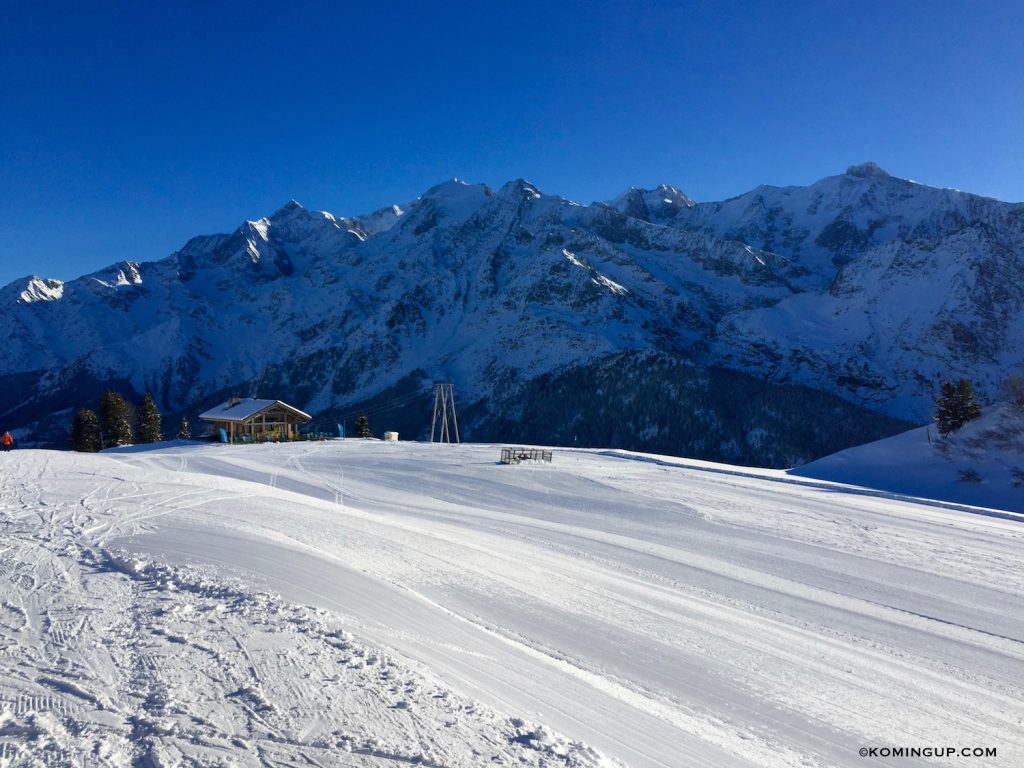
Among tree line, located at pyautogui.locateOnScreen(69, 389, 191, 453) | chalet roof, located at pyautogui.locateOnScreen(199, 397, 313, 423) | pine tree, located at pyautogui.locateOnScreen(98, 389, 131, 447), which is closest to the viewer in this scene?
tree line, located at pyautogui.locateOnScreen(69, 389, 191, 453)

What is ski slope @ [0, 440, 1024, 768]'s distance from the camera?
4.80m

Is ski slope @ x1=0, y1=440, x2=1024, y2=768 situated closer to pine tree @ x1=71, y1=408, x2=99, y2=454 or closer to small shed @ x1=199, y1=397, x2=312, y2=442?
small shed @ x1=199, y1=397, x2=312, y2=442

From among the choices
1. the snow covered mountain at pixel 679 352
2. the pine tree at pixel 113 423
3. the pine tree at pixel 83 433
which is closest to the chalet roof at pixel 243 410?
the pine tree at pixel 113 423

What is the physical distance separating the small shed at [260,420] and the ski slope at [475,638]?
37.7 metres

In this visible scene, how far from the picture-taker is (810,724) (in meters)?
6.32

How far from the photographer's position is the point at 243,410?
→ 54.9m

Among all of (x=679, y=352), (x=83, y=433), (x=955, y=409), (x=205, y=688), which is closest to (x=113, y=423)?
(x=83, y=433)

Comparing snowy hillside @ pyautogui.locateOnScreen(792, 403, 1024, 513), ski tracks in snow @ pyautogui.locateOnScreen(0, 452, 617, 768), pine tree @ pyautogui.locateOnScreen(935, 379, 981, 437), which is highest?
pine tree @ pyautogui.locateOnScreen(935, 379, 981, 437)

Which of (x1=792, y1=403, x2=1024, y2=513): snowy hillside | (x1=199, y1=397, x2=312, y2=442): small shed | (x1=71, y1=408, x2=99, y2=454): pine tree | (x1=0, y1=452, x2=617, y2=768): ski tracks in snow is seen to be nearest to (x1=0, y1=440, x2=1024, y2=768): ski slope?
(x1=0, y1=452, x2=617, y2=768): ski tracks in snow

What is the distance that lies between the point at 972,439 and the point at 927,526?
23622mm

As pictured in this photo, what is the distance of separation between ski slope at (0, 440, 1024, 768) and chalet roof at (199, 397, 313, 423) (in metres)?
38.0

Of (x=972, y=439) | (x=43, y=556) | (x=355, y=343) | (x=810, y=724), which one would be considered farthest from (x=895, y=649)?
(x=355, y=343)

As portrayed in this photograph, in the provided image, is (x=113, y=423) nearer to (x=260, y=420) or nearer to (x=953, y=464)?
(x=260, y=420)

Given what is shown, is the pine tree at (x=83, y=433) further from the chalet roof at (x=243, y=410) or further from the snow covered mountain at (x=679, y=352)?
the snow covered mountain at (x=679, y=352)
